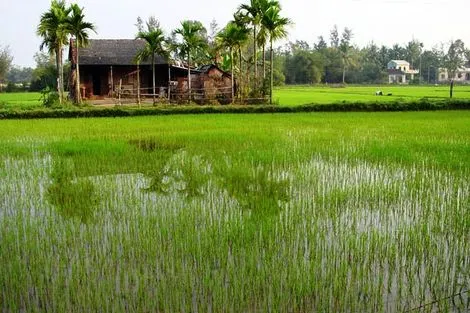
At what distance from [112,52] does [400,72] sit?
2503 inches

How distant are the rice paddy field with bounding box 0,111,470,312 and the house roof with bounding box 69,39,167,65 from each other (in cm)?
1695

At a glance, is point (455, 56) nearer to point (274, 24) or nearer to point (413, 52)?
point (413, 52)

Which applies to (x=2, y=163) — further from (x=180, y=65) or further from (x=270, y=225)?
(x=180, y=65)

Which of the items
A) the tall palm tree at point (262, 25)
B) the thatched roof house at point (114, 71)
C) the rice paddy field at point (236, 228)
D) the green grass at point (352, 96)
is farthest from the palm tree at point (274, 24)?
the rice paddy field at point (236, 228)

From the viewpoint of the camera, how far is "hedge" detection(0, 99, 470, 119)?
2031 cm

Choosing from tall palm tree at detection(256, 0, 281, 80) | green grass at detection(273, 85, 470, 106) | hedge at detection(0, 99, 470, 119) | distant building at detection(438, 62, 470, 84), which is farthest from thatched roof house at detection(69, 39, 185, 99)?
distant building at detection(438, 62, 470, 84)

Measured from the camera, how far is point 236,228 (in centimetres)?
519

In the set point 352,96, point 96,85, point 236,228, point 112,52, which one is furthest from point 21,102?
point 236,228

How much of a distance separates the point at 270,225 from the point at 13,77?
118909 mm

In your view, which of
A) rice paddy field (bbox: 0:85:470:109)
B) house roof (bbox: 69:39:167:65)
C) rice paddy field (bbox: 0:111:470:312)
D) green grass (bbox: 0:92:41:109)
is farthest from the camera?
house roof (bbox: 69:39:167:65)

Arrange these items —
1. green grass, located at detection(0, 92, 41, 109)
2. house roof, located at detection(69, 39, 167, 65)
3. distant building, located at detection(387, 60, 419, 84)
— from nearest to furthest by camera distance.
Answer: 1. green grass, located at detection(0, 92, 41, 109)
2. house roof, located at detection(69, 39, 167, 65)
3. distant building, located at detection(387, 60, 419, 84)

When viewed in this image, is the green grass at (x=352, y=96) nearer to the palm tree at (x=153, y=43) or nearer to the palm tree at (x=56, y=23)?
the palm tree at (x=153, y=43)

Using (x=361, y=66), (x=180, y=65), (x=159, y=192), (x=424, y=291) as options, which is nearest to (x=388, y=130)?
(x=159, y=192)

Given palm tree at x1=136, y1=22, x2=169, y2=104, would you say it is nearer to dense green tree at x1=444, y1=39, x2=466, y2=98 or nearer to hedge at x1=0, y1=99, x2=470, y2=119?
hedge at x1=0, y1=99, x2=470, y2=119
